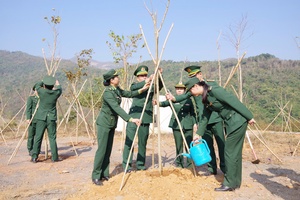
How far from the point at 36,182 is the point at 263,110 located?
2425 cm

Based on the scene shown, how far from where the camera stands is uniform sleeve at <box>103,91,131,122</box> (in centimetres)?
468

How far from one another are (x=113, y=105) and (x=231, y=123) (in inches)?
71.3

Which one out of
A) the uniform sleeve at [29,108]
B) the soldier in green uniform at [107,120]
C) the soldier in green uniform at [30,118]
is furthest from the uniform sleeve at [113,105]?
the uniform sleeve at [29,108]

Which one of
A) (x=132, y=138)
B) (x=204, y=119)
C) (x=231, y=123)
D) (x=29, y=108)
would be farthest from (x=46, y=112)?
(x=231, y=123)

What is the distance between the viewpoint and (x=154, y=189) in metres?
4.26

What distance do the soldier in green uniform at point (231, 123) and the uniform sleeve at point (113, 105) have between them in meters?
1.16

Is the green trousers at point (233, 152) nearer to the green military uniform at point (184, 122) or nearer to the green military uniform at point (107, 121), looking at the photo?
the green military uniform at point (184, 122)

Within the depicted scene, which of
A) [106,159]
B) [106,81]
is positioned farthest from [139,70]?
[106,159]

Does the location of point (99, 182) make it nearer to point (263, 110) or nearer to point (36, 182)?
point (36, 182)

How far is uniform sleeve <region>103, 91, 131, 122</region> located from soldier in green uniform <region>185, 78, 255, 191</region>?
3.82 ft

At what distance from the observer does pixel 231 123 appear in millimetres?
4223

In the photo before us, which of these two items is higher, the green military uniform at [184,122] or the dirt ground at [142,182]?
the green military uniform at [184,122]

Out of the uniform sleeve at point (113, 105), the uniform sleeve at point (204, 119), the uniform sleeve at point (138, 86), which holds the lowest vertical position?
the uniform sleeve at point (204, 119)

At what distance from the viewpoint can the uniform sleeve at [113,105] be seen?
4680 millimetres
